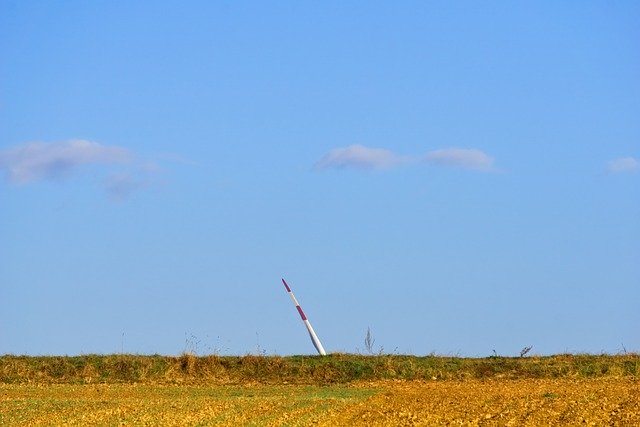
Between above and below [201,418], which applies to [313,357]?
above

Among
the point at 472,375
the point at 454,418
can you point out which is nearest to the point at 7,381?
the point at 472,375

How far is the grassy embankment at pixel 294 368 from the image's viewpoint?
42.9m

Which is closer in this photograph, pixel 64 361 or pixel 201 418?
pixel 201 418

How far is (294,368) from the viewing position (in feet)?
144

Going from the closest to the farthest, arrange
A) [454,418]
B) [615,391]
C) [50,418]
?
[454,418], [50,418], [615,391]

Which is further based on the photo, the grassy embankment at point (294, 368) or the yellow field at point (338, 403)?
the grassy embankment at point (294, 368)

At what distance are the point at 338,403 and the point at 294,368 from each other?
1198 centimetres

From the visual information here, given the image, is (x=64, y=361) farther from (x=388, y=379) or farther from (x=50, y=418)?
(x=50, y=418)

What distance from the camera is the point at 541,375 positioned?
42531 mm

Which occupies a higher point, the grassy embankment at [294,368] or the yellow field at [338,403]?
the grassy embankment at [294,368]

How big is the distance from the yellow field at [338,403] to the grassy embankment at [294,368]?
6.27 ft

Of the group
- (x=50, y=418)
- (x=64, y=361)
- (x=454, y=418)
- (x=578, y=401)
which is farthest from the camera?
(x=64, y=361)

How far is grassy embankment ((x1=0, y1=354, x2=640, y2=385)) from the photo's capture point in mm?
42875

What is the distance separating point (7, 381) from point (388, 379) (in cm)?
1433
